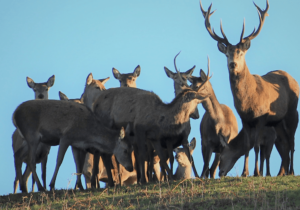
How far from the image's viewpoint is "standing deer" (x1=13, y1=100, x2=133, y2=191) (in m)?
13.0

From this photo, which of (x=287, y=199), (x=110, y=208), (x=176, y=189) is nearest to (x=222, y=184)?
(x=176, y=189)

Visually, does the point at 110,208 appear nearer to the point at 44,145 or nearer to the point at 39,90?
the point at 44,145

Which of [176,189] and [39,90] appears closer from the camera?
[176,189]

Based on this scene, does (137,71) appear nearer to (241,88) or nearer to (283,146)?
(283,146)

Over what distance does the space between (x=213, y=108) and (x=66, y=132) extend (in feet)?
14.6

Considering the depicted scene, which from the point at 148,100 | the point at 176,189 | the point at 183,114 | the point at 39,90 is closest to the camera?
the point at 176,189

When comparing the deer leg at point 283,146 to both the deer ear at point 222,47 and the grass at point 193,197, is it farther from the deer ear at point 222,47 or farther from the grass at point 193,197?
the grass at point 193,197

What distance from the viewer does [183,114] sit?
12.7m

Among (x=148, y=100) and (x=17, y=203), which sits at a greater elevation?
(x=148, y=100)

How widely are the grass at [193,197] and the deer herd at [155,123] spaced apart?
174cm

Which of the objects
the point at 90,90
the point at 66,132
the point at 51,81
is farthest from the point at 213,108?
the point at 51,81

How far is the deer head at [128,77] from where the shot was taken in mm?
19812

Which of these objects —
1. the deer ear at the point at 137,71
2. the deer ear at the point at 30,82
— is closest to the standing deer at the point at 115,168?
the deer ear at the point at 137,71

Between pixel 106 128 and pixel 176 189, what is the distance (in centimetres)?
331
